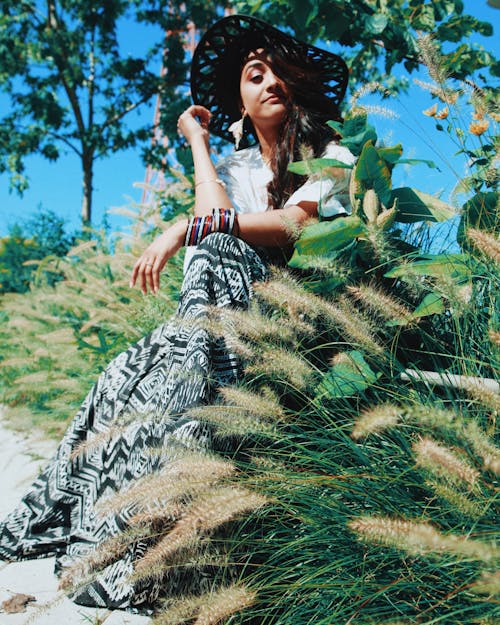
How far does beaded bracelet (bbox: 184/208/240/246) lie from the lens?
1489 millimetres

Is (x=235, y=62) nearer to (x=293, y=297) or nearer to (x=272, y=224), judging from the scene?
(x=272, y=224)

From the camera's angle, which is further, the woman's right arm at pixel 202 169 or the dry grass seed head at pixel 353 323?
the woman's right arm at pixel 202 169

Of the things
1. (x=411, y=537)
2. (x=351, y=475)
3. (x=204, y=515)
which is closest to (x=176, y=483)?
(x=204, y=515)

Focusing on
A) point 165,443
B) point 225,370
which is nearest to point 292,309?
point 225,370

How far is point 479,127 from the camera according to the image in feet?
4.23

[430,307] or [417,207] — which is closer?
[430,307]

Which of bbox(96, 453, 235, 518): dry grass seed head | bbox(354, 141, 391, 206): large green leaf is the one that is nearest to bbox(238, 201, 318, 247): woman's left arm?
bbox(354, 141, 391, 206): large green leaf

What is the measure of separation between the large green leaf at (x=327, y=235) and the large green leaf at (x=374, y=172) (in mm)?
138

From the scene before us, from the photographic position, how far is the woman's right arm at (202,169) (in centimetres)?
164

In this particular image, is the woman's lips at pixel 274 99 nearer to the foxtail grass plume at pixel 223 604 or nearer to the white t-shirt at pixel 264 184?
the white t-shirt at pixel 264 184

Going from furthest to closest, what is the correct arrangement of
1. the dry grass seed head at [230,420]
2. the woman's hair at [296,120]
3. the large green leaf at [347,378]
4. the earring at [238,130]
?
the earring at [238,130], the woman's hair at [296,120], the large green leaf at [347,378], the dry grass seed head at [230,420]

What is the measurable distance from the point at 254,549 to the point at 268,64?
1576mm

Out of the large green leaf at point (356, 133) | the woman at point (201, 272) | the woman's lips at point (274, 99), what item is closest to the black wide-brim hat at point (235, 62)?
the woman at point (201, 272)

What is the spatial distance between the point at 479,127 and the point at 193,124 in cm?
102
